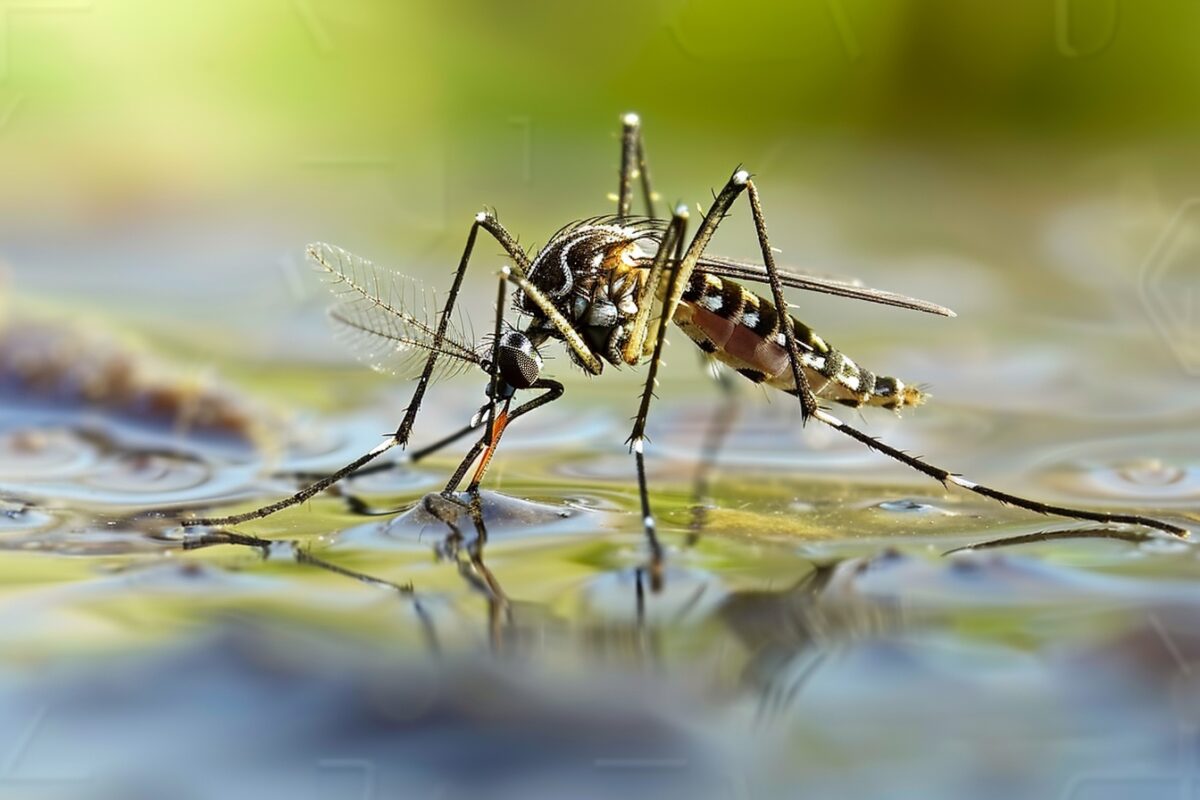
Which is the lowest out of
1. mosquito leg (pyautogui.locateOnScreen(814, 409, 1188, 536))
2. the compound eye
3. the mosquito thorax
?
mosquito leg (pyautogui.locateOnScreen(814, 409, 1188, 536))

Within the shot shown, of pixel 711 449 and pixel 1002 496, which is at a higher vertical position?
pixel 711 449

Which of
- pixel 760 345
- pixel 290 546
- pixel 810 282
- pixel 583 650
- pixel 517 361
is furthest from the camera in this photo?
pixel 760 345

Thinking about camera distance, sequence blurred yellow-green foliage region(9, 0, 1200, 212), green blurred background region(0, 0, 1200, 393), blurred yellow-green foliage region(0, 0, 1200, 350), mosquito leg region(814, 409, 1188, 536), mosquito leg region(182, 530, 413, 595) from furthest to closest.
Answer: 1. blurred yellow-green foliage region(9, 0, 1200, 212)
2. blurred yellow-green foliage region(0, 0, 1200, 350)
3. green blurred background region(0, 0, 1200, 393)
4. mosquito leg region(814, 409, 1188, 536)
5. mosquito leg region(182, 530, 413, 595)

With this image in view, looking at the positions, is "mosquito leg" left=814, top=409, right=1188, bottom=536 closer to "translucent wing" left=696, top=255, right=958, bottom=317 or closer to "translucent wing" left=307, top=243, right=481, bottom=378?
"translucent wing" left=696, top=255, right=958, bottom=317

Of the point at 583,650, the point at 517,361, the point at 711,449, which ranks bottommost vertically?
the point at 583,650

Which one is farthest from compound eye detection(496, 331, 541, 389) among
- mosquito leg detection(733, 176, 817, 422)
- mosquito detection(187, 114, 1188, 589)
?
mosquito leg detection(733, 176, 817, 422)

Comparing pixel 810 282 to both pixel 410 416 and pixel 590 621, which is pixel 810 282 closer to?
pixel 410 416

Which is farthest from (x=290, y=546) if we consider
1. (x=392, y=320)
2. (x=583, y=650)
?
(x=583, y=650)

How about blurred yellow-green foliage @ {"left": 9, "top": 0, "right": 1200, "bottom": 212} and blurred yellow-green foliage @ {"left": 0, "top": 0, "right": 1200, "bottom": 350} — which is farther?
Result: blurred yellow-green foliage @ {"left": 9, "top": 0, "right": 1200, "bottom": 212}
